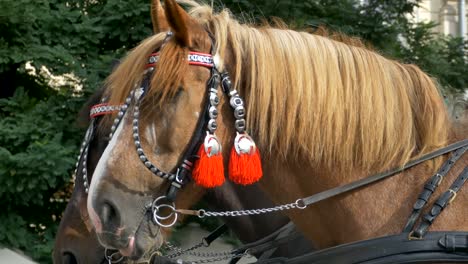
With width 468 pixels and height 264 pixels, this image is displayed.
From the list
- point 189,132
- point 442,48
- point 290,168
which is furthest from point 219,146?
point 442,48

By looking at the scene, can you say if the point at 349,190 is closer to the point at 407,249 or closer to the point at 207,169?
the point at 407,249

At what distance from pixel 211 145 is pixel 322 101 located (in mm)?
339

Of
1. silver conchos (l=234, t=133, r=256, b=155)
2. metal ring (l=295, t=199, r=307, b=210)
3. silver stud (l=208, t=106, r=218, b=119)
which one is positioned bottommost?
metal ring (l=295, t=199, r=307, b=210)

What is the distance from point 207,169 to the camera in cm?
189

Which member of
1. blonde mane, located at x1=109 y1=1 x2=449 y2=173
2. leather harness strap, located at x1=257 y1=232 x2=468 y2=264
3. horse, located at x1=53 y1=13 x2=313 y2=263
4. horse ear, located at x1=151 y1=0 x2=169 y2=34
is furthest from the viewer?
horse, located at x1=53 y1=13 x2=313 y2=263

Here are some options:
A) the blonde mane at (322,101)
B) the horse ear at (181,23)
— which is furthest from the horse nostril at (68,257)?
the horse ear at (181,23)

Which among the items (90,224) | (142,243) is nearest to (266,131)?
(142,243)

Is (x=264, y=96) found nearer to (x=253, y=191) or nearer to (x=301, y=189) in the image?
(x=301, y=189)

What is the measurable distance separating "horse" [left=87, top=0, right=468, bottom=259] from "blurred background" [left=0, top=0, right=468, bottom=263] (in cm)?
174

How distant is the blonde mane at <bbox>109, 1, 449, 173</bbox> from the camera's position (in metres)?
1.95

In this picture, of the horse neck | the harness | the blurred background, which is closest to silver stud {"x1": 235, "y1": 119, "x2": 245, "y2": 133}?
the harness

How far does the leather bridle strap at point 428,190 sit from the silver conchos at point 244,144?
461 millimetres

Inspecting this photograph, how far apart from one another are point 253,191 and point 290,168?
38.3 inches

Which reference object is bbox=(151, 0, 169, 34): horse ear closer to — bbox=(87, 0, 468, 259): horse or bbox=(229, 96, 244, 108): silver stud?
bbox=(87, 0, 468, 259): horse
